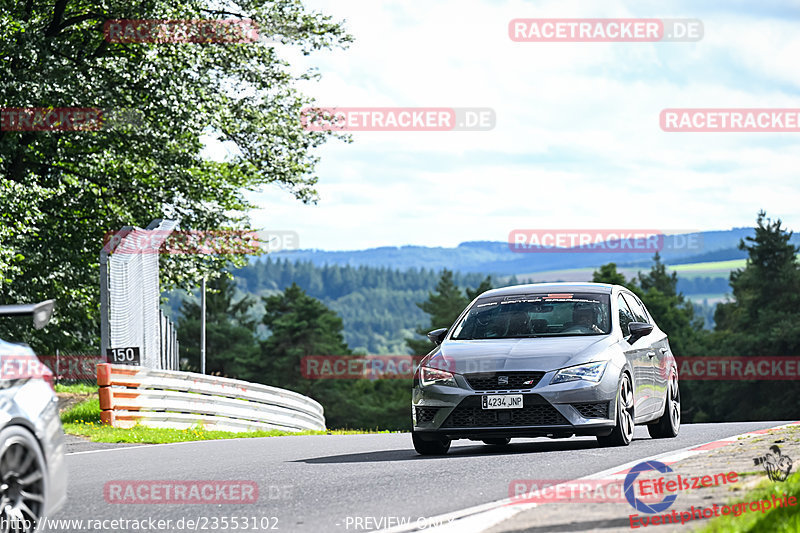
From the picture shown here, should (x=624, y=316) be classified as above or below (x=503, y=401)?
above

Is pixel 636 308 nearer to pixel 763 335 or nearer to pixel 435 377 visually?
pixel 435 377

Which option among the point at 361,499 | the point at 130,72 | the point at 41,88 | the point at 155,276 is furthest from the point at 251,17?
the point at 361,499

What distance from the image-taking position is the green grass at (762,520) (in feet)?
18.3

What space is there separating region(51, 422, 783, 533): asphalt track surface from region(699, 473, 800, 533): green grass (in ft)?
6.19

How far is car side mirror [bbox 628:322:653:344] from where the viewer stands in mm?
12023

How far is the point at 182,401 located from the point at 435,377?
9992 millimetres

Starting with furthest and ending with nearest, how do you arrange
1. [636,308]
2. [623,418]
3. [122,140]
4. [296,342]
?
1. [296,342]
2. [122,140]
3. [636,308]
4. [623,418]

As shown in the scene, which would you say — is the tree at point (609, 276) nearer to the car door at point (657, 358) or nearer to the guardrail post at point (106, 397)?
the guardrail post at point (106, 397)

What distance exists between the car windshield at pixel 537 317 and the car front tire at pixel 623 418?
2.35 feet

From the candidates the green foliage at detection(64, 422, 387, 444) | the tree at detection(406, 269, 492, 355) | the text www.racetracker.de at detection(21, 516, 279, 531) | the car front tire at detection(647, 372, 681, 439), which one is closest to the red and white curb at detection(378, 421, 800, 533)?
the text www.racetracker.de at detection(21, 516, 279, 531)

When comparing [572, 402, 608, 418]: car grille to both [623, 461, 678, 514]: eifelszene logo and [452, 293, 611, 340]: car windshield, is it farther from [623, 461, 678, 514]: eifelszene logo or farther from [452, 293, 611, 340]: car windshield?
[623, 461, 678, 514]: eifelszene logo

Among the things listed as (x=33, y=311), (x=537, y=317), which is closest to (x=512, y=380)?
(x=537, y=317)

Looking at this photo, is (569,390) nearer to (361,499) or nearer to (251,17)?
(361,499)

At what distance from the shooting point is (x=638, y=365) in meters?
12.0
